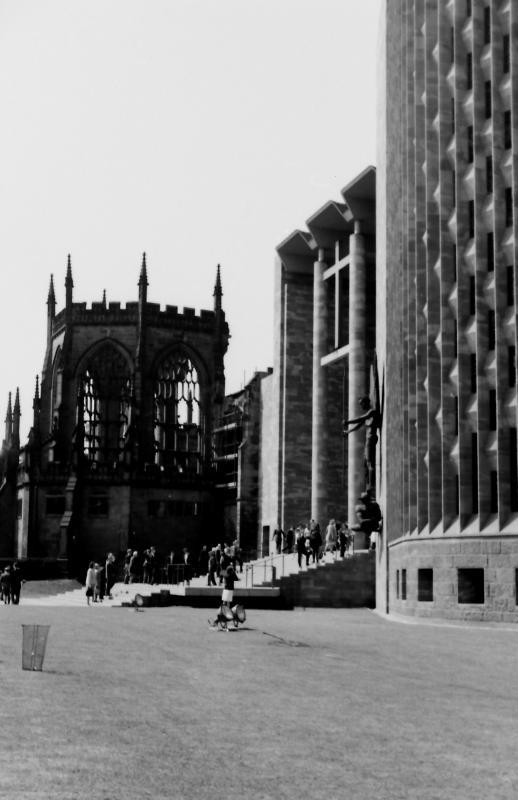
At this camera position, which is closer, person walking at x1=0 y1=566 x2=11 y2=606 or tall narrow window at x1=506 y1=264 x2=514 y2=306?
tall narrow window at x1=506 y1=264 x2=514 y2=306

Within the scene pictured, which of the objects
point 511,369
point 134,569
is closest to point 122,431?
point 134,569

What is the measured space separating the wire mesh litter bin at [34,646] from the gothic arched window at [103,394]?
62.2 metres

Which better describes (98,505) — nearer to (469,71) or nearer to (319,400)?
(319,400)

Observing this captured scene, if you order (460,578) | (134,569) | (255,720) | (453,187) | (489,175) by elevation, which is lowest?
(255,720)

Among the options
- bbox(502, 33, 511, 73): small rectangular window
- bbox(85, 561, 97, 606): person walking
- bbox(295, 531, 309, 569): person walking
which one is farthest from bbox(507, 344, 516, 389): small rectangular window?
bbox(85, 561, 97, 606): person walking

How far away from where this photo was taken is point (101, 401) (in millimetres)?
83625

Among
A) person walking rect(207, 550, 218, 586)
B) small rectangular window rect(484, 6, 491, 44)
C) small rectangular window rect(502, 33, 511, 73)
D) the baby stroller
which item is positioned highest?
small rectangular window rect(484, 6, 491, 44)

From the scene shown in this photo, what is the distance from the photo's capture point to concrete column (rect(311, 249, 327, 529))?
59.8 metres

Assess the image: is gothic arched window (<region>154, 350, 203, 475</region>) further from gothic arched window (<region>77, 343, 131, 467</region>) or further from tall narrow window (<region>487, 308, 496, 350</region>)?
tall narrow window (<region>487, 308, 496, 350</region>)

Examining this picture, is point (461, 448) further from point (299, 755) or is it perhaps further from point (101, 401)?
point (101, 401)

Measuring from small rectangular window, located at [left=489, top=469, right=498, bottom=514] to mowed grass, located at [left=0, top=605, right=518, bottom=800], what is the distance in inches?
398

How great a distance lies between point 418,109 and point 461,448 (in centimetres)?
1284

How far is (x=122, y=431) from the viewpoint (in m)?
83.8

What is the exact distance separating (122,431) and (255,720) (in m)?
69.7
